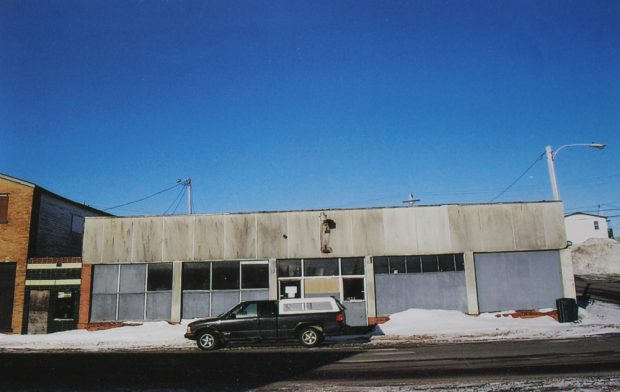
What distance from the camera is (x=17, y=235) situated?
24.5m

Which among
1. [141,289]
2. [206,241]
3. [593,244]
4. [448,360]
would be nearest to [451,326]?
[448,360]

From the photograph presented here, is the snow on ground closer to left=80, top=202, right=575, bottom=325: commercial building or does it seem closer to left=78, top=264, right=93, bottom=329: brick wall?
left=78, top=264, right=93, bottom=329: brick wall

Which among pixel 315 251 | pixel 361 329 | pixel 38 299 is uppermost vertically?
pixel 315 251

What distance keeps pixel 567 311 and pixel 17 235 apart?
89.5ft

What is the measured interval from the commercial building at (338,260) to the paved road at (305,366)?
6.63m

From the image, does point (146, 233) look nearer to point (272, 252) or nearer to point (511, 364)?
point (272, 252)

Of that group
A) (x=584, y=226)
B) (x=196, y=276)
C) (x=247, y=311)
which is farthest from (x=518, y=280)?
→ (x=584, y=226)

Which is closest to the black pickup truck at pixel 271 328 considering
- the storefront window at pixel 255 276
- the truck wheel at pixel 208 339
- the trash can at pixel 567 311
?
the truck wheel at pixel 208 339

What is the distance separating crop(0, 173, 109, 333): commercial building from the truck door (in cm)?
1218

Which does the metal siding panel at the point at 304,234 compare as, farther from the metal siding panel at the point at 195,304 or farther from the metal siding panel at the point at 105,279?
the metal siding panel at the point at 105,279

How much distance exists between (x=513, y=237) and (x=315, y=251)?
9661 mm

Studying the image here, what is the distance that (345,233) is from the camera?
75.9ft

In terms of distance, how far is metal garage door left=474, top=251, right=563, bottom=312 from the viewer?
22.2 metres

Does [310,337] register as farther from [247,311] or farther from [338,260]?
[338,260]
